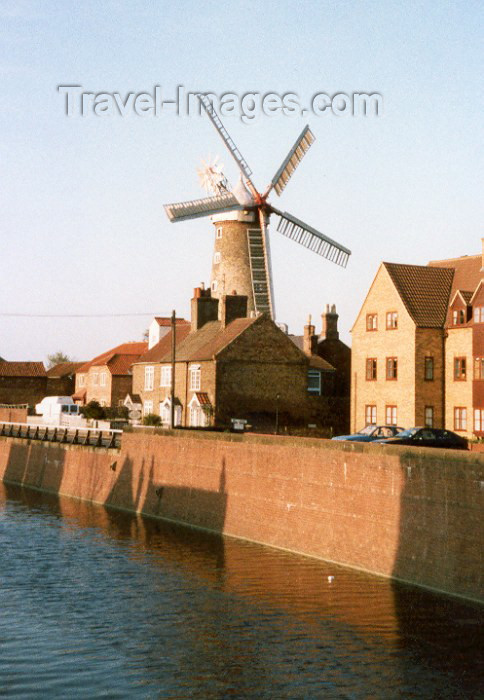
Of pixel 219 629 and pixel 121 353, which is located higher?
pixel 121 353

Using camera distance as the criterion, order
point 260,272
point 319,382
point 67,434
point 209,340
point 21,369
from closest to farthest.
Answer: point 67,434, point 209,340, point 319,382, point 260,272, point 21,369

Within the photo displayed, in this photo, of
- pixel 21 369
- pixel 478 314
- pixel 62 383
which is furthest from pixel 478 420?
pixel 21 369

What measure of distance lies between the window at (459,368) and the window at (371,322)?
5.99 metres

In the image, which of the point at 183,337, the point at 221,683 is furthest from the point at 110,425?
the point at 221,683

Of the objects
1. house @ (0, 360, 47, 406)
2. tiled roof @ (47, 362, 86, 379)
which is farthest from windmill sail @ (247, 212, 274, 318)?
house @ (0, 360, 47, 406)

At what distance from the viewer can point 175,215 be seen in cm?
7688

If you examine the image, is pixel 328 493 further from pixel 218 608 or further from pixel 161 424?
pixel 161 424

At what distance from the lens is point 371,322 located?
2328 inches

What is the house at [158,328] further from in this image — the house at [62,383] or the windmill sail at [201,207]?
the house at [62,383]

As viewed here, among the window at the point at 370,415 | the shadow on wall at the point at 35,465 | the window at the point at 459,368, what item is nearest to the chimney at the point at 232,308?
the window at the point at 370,415

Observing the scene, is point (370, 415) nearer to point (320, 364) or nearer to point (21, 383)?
point (320, 364)

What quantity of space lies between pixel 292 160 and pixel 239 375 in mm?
25044

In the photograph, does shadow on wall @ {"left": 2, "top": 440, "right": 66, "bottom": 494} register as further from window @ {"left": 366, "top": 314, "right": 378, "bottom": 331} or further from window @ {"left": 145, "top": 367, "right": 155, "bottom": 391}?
window @ {"left": 366, "top": 314, "right": 378, "bottom": 331}

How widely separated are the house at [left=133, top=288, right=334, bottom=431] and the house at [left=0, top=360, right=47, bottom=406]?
38369 millimetres
